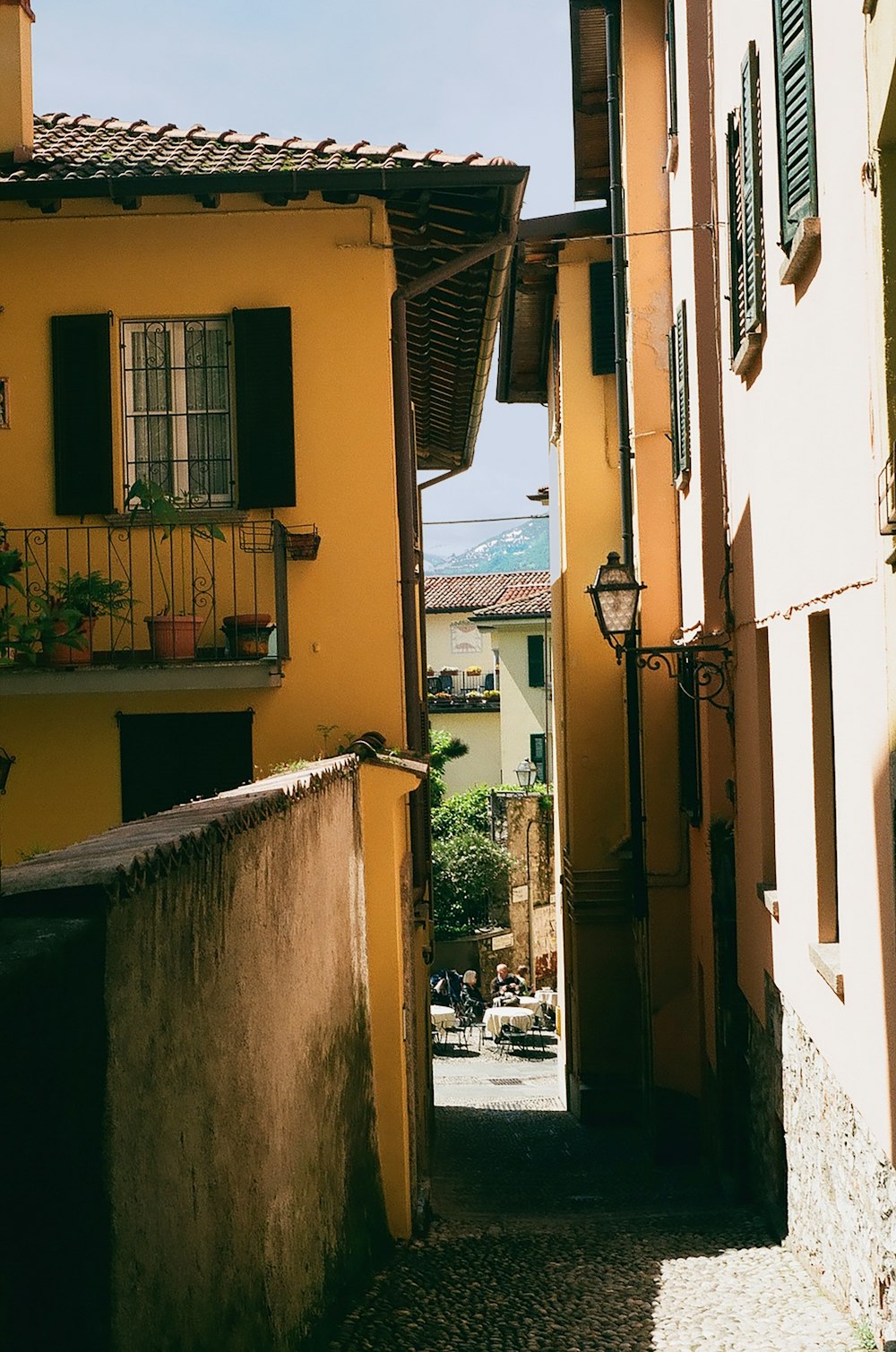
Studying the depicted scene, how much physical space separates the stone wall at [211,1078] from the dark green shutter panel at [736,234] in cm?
401

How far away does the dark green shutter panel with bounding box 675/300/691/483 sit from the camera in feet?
40.7

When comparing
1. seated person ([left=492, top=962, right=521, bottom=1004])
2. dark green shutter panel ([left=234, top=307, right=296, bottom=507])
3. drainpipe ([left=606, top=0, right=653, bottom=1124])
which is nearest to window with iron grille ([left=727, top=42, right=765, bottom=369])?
dark green shutter panel ([left=234, top=307, right=296, bottom=507])

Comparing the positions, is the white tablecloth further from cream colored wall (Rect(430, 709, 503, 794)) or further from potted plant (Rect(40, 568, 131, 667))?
cream colored wall (Rect(430, 709, 503, 794))

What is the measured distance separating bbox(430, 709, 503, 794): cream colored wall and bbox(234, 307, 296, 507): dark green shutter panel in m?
41.6

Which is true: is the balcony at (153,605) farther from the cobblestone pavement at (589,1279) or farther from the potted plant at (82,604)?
the cobblestone pavement at (589,1279)

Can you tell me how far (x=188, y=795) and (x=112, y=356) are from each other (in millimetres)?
3222

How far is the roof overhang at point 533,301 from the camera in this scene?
1700 cm

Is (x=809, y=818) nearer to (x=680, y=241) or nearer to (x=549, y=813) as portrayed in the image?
(x=680, y=241)

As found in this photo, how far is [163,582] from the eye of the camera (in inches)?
421

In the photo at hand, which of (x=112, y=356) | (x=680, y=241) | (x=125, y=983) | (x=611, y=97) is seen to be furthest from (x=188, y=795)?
(x=611, y=97)

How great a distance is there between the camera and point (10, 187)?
10.3 meters

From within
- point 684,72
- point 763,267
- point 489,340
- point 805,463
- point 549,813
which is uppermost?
point 684,72

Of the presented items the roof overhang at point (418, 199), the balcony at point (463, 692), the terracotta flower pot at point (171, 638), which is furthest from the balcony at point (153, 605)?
the balcony at point (463, 692)

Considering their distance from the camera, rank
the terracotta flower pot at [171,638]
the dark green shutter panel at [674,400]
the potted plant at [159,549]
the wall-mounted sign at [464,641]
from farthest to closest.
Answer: the wall-mounted sign at [464,641] → the dark green shutter panel at [674,400] → the terracotta flower pot at [171,638] → the potted plant at [159,549]
